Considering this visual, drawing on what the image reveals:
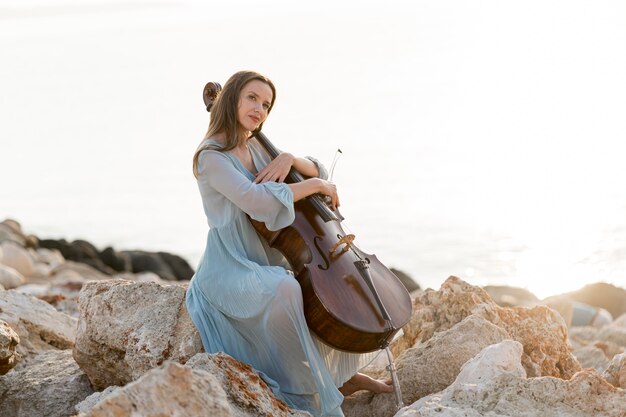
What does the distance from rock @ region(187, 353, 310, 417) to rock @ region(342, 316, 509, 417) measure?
0.78 metres

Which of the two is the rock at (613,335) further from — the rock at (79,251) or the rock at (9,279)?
the rock at (79,251)

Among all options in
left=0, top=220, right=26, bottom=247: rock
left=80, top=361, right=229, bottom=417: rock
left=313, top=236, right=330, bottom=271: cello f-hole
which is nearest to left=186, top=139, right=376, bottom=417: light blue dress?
left=313, top=236, right=330, bottom=271: cello f-hole

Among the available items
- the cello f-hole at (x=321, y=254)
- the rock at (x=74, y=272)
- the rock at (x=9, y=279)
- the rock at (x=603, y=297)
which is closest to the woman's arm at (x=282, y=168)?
the cello f-hole at (x=321, y=254)

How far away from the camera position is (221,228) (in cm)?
468

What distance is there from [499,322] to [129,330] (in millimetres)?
1731

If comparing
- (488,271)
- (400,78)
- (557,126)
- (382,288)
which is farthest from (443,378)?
(400,78)

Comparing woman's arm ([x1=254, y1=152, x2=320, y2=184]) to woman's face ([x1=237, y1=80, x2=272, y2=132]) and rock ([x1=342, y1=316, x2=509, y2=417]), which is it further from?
rock ([x1=342, y1=316, x2=509, y2=417])

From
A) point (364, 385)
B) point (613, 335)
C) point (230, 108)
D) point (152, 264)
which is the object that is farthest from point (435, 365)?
point (152, 264)

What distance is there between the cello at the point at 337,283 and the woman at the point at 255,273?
63mm

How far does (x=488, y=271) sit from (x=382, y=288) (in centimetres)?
1121

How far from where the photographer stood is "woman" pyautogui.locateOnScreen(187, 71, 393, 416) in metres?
4.39

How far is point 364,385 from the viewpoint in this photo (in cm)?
469

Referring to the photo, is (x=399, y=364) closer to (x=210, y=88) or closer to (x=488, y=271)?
(x=210, y=88)

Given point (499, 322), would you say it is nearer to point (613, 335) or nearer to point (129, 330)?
point (129, 330)
